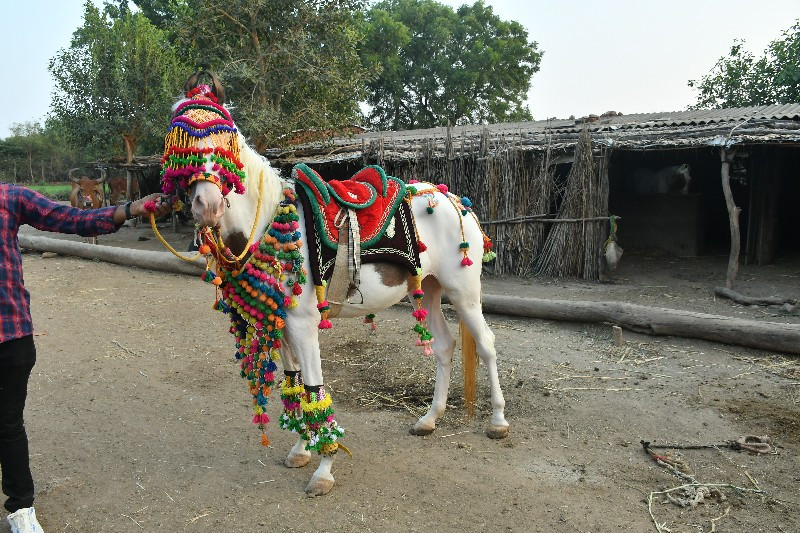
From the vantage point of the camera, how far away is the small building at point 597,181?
8.86m

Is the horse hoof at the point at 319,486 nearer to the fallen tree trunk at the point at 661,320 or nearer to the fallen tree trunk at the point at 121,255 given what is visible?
the fallen tree trunk at the point at 661,320

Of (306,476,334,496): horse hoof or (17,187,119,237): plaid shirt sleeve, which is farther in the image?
(306,476,334,496): horse hoof

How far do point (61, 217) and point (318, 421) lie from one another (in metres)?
1.58

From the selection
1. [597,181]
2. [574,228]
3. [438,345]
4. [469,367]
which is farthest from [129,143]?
[469,367]

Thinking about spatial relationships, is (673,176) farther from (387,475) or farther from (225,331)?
(387,475)

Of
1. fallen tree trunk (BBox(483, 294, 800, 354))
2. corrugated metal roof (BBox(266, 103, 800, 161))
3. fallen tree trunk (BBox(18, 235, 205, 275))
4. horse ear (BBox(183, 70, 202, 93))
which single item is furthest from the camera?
fallen tree trunk (BBox(18, 235, 205, 275))

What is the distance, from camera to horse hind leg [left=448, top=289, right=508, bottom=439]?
148 inches

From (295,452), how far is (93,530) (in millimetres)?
1070

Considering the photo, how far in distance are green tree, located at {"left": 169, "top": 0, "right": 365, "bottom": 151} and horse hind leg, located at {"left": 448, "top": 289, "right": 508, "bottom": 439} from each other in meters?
7.86

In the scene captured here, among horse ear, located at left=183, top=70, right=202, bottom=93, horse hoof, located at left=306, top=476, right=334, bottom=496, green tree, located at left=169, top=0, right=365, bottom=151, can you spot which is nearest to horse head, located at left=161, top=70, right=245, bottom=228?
horse ear, located at left=183, top=70, right=202, bottom=93

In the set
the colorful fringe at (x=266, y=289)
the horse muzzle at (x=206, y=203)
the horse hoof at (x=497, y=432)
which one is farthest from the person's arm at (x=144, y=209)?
the horse hoof at (x=497, y=432)

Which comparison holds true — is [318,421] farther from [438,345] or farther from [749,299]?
[749,299]

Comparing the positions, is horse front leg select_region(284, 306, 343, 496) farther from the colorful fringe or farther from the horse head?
the horse head

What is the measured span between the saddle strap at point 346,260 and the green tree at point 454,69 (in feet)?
84.9
